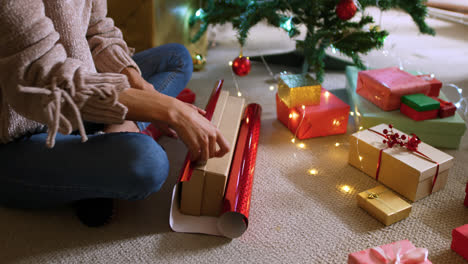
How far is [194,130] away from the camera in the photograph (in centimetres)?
84

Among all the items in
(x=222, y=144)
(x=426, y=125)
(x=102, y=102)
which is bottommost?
(x=426, y=125)

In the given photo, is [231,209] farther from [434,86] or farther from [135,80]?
[434,86]

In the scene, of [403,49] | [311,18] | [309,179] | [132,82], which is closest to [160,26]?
[311,18]

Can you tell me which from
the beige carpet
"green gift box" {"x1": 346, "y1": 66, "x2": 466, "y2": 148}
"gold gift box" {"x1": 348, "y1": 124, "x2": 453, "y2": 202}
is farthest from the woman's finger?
"green gift box" {"x1": 346, "y1": 66, "x2": 466, "y2": 148}

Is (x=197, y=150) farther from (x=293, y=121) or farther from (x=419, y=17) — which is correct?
(x=419, y=17)

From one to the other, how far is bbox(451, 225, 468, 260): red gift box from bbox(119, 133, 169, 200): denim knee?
67 cm

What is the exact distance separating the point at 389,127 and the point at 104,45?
0.84 metres

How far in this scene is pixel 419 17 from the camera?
1.68 meters

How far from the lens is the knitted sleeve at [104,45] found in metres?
1.06

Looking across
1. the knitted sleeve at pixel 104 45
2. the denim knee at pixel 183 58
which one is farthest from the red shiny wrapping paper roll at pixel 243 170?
the knitted sleeve at pixel 104 45

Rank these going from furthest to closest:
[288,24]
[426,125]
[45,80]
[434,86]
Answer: [288,24]
[434,86]
[426,125]
[45,80]

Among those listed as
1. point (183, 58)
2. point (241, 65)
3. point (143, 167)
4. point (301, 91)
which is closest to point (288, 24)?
point (241, 65)

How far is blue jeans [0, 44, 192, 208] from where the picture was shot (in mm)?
861

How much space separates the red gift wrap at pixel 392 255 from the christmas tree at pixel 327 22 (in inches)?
35.3
